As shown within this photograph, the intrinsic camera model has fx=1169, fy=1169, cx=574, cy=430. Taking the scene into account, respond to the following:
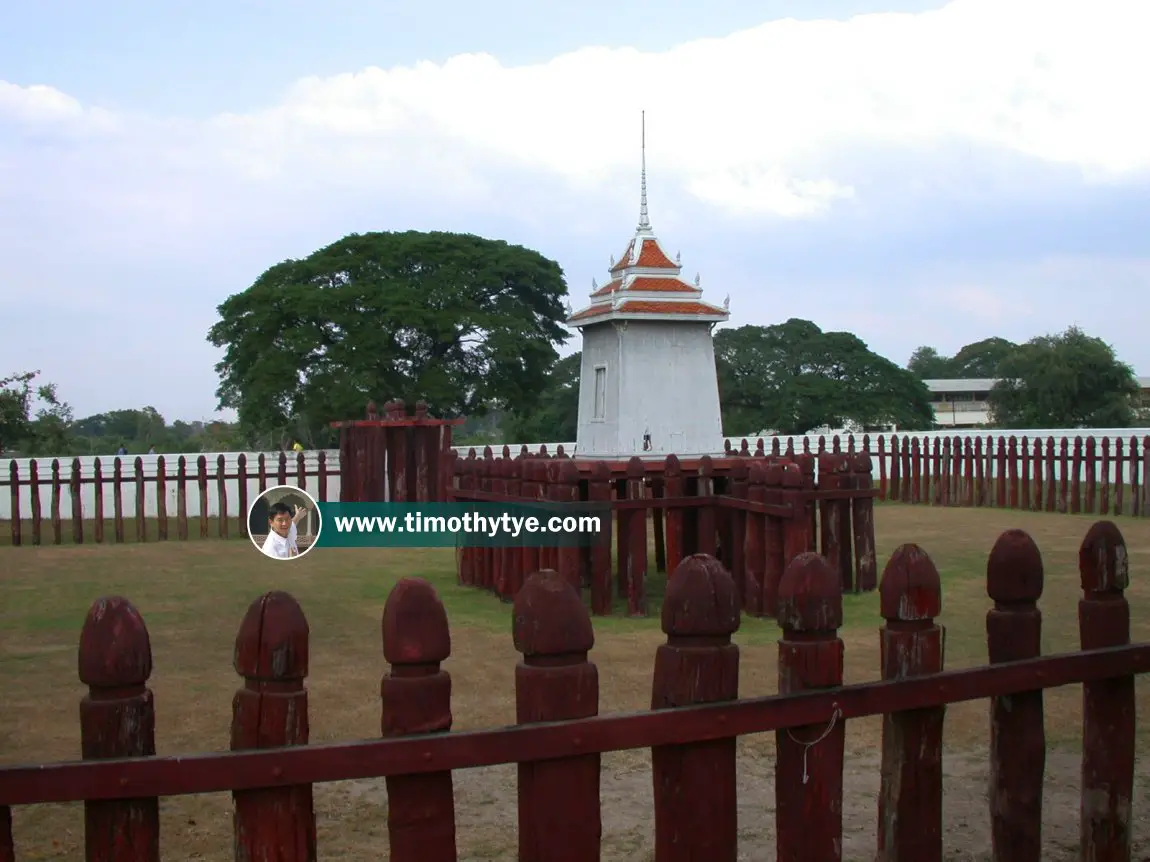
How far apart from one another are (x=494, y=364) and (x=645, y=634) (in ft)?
87.2

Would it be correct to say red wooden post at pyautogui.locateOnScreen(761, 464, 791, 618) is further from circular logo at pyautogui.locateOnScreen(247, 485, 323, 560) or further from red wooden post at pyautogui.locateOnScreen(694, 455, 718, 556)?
circular logo at pyautogui.locateOnScreen(247, 485, 323, 560)

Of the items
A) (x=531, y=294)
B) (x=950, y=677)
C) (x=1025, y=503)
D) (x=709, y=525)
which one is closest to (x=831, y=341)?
(x=531, y=294)

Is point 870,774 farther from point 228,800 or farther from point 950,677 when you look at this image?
point 228,800

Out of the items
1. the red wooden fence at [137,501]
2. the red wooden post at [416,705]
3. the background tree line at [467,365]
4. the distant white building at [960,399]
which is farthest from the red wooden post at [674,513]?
the distant white building at [960,399]

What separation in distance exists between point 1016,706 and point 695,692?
3.55 ft

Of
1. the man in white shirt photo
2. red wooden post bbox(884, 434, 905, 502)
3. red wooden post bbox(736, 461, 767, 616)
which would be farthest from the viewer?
red wooden post bbox(884, 434, 905, 502)

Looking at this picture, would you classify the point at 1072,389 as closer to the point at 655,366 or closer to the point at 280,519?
the point at 655,366

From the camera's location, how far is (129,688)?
7.54ft

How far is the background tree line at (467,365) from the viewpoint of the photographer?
32.2 metres

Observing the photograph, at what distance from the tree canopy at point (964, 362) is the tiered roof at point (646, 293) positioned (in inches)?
2593

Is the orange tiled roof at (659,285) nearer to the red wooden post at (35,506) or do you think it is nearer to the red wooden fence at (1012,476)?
the red wooden fence at (1012,476)

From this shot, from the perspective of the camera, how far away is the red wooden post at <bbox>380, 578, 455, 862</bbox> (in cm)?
238

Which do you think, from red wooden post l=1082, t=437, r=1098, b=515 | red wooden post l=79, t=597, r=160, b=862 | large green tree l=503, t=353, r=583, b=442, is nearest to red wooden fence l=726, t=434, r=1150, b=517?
red wooden post l=1082, t=437, r=1098, b=515

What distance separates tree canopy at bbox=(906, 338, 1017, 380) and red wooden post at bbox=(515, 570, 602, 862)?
7708 cm
